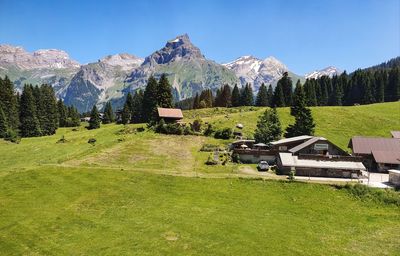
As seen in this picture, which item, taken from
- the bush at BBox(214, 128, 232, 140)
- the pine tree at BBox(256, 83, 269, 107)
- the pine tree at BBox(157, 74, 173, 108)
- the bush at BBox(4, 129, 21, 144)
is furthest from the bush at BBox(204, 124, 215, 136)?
the pine tree at BBox(256, 83, 269, 107)

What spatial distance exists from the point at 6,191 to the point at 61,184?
6.96 meters

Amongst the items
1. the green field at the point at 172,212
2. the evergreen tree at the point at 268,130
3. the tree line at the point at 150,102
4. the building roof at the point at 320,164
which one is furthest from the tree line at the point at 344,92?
the green field at the point at 172,212

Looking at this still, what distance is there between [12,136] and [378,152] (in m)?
90.0

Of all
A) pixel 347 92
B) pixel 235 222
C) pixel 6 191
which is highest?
pixel 347 92

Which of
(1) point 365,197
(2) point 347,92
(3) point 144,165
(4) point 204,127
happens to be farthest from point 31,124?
(2) point 347,92

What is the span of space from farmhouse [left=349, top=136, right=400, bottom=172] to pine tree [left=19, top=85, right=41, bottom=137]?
296ft

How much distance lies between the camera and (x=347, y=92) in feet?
518

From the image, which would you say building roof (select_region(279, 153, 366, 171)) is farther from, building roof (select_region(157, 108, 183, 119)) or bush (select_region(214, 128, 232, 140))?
building roof (select_region(157, 108, 183, 119))

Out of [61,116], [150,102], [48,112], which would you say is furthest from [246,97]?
[48,112]

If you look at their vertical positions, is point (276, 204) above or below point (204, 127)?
below

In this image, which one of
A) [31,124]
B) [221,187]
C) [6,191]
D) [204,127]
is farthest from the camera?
[31,124]

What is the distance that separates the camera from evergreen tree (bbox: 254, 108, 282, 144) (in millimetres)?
87812

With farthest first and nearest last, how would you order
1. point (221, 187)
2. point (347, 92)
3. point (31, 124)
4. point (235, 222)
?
point (347, 92), point (31, 124), point (221, 187), point (235, 222)

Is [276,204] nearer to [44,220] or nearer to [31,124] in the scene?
[44,220]
